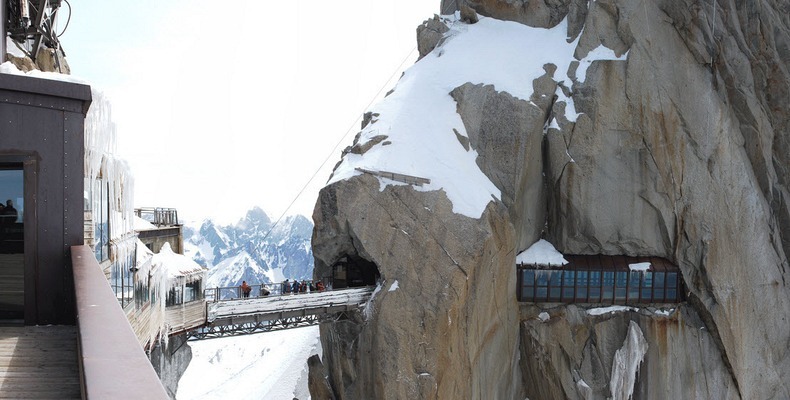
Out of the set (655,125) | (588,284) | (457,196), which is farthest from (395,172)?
(655,125)

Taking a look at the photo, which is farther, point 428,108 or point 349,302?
point 428,108

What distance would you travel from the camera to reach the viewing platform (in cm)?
3388

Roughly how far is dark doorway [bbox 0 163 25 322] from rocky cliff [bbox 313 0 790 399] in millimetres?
21670

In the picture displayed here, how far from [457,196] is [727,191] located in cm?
1661

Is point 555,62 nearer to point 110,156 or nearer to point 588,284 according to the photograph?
point 588,284

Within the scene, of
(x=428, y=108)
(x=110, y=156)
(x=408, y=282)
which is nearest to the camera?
A: (x=110, y=156)

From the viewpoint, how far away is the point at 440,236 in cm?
2830

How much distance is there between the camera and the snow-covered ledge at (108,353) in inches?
109

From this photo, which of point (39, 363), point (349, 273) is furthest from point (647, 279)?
point (39, 363)

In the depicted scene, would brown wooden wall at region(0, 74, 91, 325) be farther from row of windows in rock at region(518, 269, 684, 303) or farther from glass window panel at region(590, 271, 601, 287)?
glass window panel at region(590, 271, 601, 287)

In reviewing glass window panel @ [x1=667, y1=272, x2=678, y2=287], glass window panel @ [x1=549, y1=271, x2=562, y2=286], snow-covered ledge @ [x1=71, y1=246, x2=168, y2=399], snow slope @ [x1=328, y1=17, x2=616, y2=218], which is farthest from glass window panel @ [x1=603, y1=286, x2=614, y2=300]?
snow-covered ledge @ [x1=71, y1=246, x2=168, y2=399]

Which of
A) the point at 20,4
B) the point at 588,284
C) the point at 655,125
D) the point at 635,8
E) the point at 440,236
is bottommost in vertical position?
the point at 588,284

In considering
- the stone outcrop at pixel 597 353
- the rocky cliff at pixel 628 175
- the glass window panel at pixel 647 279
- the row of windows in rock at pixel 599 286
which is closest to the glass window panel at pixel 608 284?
the row of windows in rock at pixel 599 286

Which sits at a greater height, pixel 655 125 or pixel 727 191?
pixel 655 125
